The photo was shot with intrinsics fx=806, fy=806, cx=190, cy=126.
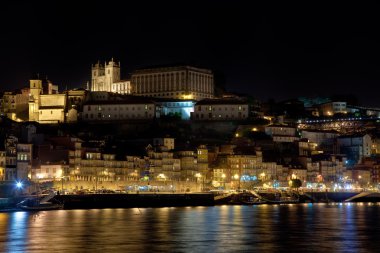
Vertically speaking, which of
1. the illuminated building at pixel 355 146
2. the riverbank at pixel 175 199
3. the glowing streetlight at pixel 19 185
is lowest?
the riverbank at pixel 175 199

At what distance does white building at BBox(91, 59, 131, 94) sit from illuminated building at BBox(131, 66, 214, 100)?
8.58 ft

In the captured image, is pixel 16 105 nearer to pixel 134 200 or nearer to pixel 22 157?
pixel 22 157

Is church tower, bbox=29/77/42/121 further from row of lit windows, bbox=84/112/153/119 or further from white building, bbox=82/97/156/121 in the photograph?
row of lit windows, bbox=84/112/153/119

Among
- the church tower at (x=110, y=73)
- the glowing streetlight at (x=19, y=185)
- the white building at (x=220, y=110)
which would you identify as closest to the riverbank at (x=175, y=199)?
the glowing streetlight at (x=19, y=185)

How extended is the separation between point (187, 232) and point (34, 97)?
61098mm

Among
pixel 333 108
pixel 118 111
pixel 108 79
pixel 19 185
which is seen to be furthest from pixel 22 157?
pixel 333 108

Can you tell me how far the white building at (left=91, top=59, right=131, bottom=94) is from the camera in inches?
4766

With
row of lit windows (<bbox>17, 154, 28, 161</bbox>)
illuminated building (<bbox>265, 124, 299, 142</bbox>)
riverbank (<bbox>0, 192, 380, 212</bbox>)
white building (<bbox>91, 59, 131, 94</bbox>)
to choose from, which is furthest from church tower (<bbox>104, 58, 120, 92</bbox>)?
row of lit windows (<bbox>17, 154, 28, 161</bbox>)

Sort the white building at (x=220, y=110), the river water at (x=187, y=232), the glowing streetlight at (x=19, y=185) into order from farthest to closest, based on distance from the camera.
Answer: the white building at (x=220, y=110) < the glowing streetlight at (x=19, y=185) < the river water at (x=187, y=232)

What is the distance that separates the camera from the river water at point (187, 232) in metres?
39.4

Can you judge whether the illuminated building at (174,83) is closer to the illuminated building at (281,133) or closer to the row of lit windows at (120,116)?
the row of lit windows at (120,116)

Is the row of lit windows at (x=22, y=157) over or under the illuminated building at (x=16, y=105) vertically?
under

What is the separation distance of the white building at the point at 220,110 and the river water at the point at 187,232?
136 ft

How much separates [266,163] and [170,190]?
1444 centimetres
